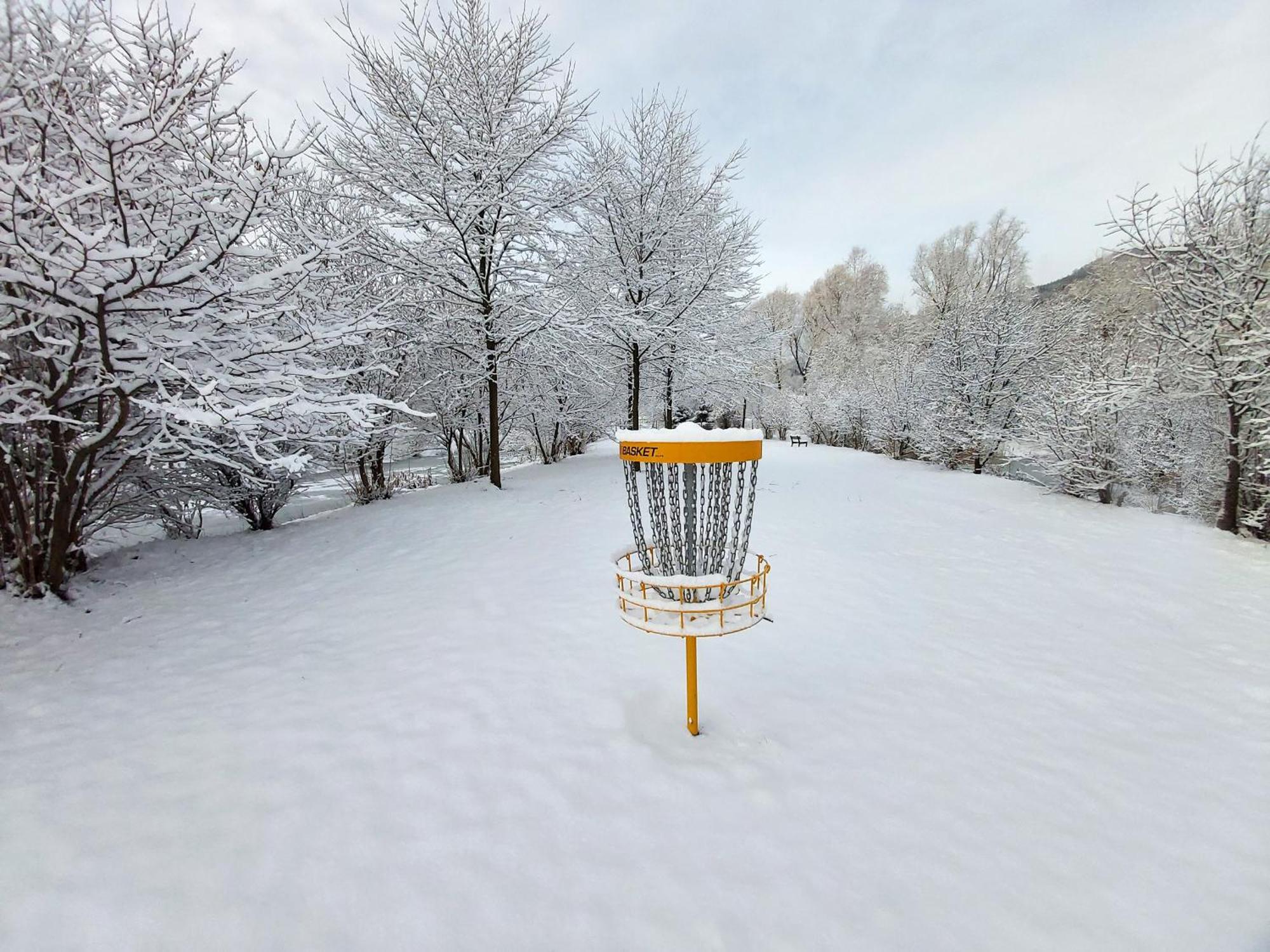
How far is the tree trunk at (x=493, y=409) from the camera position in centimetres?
889

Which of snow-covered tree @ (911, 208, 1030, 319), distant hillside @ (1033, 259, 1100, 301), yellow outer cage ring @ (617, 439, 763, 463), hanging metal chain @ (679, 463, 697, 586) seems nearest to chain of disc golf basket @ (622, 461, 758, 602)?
hanging metal chain @ (679, 463, 697, 586)

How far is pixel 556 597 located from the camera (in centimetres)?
476

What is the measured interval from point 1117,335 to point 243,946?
672 inches

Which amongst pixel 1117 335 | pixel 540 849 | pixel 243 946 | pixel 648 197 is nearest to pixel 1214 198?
pixel 1117 335

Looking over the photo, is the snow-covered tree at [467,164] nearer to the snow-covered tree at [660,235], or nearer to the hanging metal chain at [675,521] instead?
the snow-covered tree at [660,235]

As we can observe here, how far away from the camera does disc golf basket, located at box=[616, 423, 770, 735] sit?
8.07ft

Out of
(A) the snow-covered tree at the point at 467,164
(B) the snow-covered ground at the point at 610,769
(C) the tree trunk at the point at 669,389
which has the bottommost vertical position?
(B) the snow-covered ground at the point at 610,769

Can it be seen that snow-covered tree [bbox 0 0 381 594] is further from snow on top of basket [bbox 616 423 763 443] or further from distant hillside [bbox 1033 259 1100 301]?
distant hillside [bbox 1033 259 1100 301]

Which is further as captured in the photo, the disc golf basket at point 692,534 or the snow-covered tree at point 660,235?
the snow-covered tree at point 660,235

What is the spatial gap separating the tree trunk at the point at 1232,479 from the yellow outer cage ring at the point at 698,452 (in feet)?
34.3

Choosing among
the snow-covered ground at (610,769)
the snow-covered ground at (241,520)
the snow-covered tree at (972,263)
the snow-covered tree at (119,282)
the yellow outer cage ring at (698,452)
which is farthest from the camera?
the snow-covered tree at (972,263)

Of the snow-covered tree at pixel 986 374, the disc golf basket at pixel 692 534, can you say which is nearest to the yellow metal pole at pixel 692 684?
the disc golf basket at pixel 692 534

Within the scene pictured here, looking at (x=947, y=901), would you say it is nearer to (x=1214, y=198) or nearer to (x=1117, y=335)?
(x=1214, y=198)

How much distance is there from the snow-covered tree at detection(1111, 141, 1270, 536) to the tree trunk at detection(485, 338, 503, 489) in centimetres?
1105
